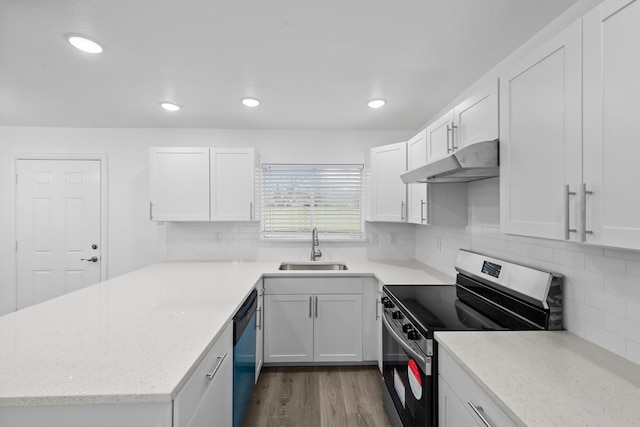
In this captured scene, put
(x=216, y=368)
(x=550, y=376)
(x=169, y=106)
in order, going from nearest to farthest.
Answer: (x=550, y=376) < (x=216, y=368) < (x=169, y=106)

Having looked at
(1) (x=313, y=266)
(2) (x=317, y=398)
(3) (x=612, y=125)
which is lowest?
(2) (x=317, y=398)

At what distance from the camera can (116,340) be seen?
1186 mm

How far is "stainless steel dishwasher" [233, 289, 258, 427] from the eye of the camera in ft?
5.34

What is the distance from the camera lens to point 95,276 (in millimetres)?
3121

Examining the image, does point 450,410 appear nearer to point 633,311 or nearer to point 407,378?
point 407,378

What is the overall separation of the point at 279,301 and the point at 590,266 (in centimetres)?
210

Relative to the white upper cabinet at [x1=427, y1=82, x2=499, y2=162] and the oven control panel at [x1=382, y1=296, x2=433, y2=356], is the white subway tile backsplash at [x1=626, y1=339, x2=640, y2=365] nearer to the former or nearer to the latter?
the oven control panel at [x1=382, y1=296, x2=433, y2=356]

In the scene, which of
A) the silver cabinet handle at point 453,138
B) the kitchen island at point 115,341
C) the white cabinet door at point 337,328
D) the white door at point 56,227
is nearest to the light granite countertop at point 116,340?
the kitchen island at point 115,341

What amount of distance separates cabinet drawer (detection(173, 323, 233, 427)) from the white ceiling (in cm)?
155

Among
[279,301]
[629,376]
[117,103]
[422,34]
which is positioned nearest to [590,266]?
[629,376]

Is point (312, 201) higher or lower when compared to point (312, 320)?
higher

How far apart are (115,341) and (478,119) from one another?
199cm

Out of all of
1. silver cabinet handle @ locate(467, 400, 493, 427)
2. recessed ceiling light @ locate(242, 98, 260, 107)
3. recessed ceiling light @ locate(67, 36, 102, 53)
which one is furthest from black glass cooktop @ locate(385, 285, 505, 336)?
recessed ceiling light @ locate(67, 36, 102, 53)

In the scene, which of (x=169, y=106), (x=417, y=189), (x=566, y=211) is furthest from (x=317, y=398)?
(x=169, y=106)
